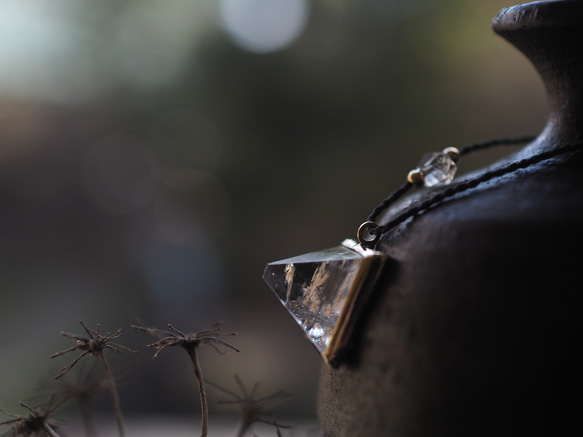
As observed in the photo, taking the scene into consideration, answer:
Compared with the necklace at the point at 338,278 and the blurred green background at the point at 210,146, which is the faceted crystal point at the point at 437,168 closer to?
the necklace at the point at 338,278

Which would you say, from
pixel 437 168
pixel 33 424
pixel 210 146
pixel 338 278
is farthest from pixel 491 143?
pixel 210 146

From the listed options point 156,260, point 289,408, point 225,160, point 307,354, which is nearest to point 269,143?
point 225,160

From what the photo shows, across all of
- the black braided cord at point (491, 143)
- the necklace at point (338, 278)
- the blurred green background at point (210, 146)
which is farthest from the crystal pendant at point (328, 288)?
the blurred green background at point (210, 146)

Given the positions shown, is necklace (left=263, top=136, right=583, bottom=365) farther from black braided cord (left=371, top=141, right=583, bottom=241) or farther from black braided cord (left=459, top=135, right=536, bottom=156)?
black braided cord (left=459, top=135, right=536, bottom=156)

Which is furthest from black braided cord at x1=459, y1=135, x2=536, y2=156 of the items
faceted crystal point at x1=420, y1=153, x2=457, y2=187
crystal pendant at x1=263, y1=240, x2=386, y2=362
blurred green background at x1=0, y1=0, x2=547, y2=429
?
blurred green background at x1=0, y1=0, x2=547, y2=429

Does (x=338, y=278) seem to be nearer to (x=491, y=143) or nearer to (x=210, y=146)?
(x=491, y=143)

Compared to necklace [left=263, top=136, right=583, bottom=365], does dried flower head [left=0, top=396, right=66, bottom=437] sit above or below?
above
